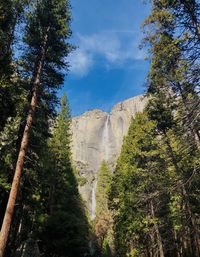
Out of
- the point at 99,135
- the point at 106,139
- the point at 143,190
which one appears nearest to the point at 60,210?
the point at 143,190

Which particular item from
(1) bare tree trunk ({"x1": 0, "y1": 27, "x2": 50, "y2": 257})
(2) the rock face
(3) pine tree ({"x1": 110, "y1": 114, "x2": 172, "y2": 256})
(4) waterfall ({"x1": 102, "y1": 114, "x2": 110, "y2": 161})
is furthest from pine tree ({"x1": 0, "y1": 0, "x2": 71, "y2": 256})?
(4) waterfall ({"x1": 102, "y1": 114, "x2": 110, "y2": 161})

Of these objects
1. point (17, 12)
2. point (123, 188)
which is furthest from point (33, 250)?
point (17, 12)

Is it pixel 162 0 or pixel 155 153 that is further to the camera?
pixel 155 153

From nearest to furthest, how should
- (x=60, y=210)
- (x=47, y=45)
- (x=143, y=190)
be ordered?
(x=47, y=45)
(x=143, y=190)
(x=60, y=210)

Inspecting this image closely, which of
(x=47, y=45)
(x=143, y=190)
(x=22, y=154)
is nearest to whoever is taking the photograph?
(x=22, y=154)

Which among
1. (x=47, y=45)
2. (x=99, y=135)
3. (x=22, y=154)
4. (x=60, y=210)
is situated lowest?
(x=22, y=154)

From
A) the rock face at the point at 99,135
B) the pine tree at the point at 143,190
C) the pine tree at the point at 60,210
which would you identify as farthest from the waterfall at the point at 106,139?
the pine tree at the point at 143,190

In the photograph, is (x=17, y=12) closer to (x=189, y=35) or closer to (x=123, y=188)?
(x=189, y=35)

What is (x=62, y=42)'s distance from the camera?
57.1ft

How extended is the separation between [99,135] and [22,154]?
4268 inches

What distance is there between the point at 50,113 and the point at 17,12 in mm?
6083

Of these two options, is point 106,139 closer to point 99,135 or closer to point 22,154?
point 99,135

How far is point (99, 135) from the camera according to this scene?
399 ft

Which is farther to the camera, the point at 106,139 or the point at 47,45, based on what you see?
the point at 106,139
